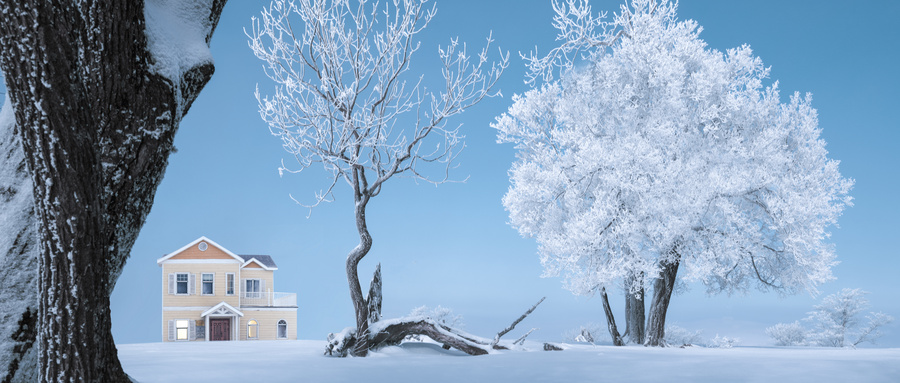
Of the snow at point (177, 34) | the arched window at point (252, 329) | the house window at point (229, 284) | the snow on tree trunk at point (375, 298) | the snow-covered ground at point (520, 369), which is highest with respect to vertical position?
the snow at point (177, 34)

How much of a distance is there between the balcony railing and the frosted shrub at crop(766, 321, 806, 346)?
1652 cm

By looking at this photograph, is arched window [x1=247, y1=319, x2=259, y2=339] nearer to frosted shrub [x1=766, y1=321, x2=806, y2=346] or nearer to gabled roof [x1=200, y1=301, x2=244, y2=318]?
gabled roof [x1=200, y1=301, x2=244, y2=318]

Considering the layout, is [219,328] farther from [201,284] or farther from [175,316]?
[201,284]

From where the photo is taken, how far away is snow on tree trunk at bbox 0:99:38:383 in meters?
4.30

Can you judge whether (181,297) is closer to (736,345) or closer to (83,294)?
(736,345)

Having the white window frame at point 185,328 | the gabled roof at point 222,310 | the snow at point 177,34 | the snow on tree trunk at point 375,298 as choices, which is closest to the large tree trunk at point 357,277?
the snow on tree trunk at point 375,298

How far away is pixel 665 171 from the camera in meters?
11.9

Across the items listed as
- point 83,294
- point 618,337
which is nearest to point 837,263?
point 618,337

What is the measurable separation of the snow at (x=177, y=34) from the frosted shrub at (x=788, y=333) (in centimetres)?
2008

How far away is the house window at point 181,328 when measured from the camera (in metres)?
22.8

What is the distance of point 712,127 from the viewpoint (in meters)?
13.0

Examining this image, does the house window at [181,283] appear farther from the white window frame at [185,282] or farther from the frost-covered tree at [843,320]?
the frost-covered tree at [843,320]

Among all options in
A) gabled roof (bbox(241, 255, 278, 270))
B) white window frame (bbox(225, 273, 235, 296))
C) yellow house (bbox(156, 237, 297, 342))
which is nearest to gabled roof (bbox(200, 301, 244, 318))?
yellow house (bbox(156, 237, 297, 342))

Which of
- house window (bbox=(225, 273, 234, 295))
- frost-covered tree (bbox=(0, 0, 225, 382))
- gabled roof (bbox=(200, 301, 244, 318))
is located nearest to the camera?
frost-covered tree (bbox=(0, 0, 225, 382))
